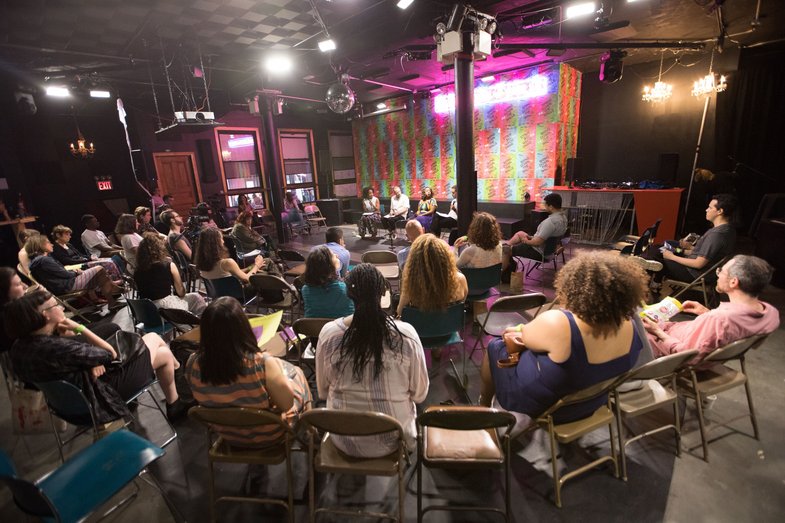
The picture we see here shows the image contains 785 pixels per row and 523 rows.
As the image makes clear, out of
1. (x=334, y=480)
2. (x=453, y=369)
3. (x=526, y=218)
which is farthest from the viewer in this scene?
(x=526, y=218)

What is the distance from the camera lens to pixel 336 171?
12.8m

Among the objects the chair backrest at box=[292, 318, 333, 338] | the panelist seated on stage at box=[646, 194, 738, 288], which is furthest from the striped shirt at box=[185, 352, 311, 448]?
the panelist seated on stage at box=[646, 194, 738, 288]

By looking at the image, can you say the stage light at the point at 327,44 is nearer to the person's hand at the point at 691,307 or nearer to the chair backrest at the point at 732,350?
the person's hand at the point at 691,307

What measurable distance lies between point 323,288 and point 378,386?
1.27 m

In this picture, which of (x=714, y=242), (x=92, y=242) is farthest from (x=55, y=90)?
(x=714, y=242)

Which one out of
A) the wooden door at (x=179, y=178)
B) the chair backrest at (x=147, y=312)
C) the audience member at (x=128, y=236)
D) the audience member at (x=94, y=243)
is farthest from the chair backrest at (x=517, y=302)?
the wooden door at (x=179, y=178)

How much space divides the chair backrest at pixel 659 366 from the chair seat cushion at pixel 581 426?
263 mm

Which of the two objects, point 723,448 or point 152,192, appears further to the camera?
point 152,192

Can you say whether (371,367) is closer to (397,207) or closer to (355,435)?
(355,435)

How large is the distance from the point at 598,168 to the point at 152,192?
11204 millimetres

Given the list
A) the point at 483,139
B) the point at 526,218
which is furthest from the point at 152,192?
the point at 526,218

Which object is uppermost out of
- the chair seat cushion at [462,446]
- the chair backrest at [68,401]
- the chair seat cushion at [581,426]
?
the chair backrest at [68,401]

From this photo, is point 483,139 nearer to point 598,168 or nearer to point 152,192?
point 598,168

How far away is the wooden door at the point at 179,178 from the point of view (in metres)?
9.28
